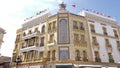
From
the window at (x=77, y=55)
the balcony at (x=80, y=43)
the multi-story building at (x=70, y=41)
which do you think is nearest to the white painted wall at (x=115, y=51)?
the multi-story building at (x=70, y=41)

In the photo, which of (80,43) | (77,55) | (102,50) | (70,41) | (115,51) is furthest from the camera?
(115,51)

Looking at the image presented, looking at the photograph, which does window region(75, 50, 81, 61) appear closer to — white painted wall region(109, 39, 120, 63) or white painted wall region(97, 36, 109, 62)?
white painted wall region(97, 36, 109, 62)

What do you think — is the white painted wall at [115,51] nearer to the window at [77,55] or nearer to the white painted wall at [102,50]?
the white painted wall at [102,50]

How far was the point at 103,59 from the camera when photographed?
25.0m

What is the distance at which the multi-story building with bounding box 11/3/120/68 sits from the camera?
905 inches

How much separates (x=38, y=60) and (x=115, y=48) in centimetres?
1488

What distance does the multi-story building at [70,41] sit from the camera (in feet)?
75.4

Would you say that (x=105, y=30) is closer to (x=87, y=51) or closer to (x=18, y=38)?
(x=87, y=51)

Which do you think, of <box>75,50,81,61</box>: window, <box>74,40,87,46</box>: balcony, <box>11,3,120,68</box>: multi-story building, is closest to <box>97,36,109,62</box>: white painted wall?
<box>11,3,120,68</box>: multi-story building

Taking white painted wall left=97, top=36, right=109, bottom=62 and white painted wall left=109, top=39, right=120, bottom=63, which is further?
white painted wall left=109, top=39, right=120, bottom=63

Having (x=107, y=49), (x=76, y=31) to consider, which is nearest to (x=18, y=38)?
(x=76, y=31)

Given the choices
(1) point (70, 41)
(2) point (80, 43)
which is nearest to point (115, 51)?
(2) point (80, 43)

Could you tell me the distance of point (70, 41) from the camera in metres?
23.2

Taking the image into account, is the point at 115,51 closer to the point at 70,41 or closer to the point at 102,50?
the point at 102,50
